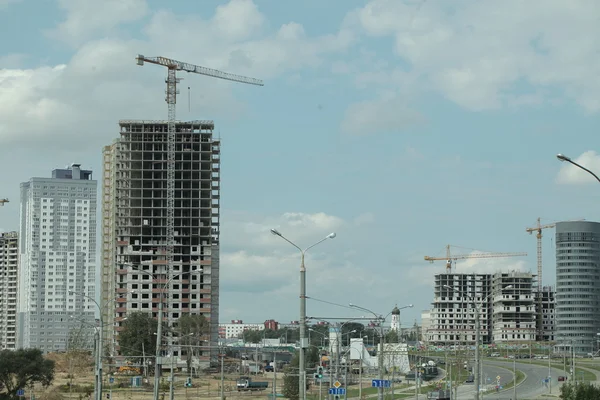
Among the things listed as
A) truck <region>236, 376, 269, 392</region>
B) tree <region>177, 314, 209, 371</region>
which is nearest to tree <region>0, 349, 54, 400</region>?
truck <region>236, 376, 269, 392</region>

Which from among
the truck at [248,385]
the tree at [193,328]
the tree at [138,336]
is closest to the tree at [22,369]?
the truck at [248,385]

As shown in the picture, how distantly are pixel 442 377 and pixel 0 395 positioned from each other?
8655 cm

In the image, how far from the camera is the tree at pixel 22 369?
106 m

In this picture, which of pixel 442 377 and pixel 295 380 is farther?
pixel 442 377

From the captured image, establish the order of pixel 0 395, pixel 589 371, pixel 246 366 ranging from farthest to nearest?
1. pixel 246 366
2. pixel 589 371
3. pixel 0 395

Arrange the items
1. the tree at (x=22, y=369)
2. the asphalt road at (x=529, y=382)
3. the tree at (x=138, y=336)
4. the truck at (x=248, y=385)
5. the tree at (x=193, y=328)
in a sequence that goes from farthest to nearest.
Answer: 1. the tree at (x=193, y=328)
2. the tree at (x=138, y=336)
3. the truck at (x=248, y=385)
4. the asphalt road at (x=529, y=382)
5. the tree at (x=22, y=369)

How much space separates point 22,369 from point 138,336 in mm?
67765

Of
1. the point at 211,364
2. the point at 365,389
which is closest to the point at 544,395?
the point at 365,389

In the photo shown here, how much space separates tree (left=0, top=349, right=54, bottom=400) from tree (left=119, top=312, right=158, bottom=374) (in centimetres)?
6300

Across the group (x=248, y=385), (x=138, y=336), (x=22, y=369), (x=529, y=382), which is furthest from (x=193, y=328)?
(x=22, y=369)

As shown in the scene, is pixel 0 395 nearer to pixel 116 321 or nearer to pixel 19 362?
pixel 19 362

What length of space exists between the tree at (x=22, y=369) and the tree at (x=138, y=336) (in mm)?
63000

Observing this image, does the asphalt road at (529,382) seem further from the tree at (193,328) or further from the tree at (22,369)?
the tree at (193,328)

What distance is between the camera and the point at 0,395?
100000 mm
